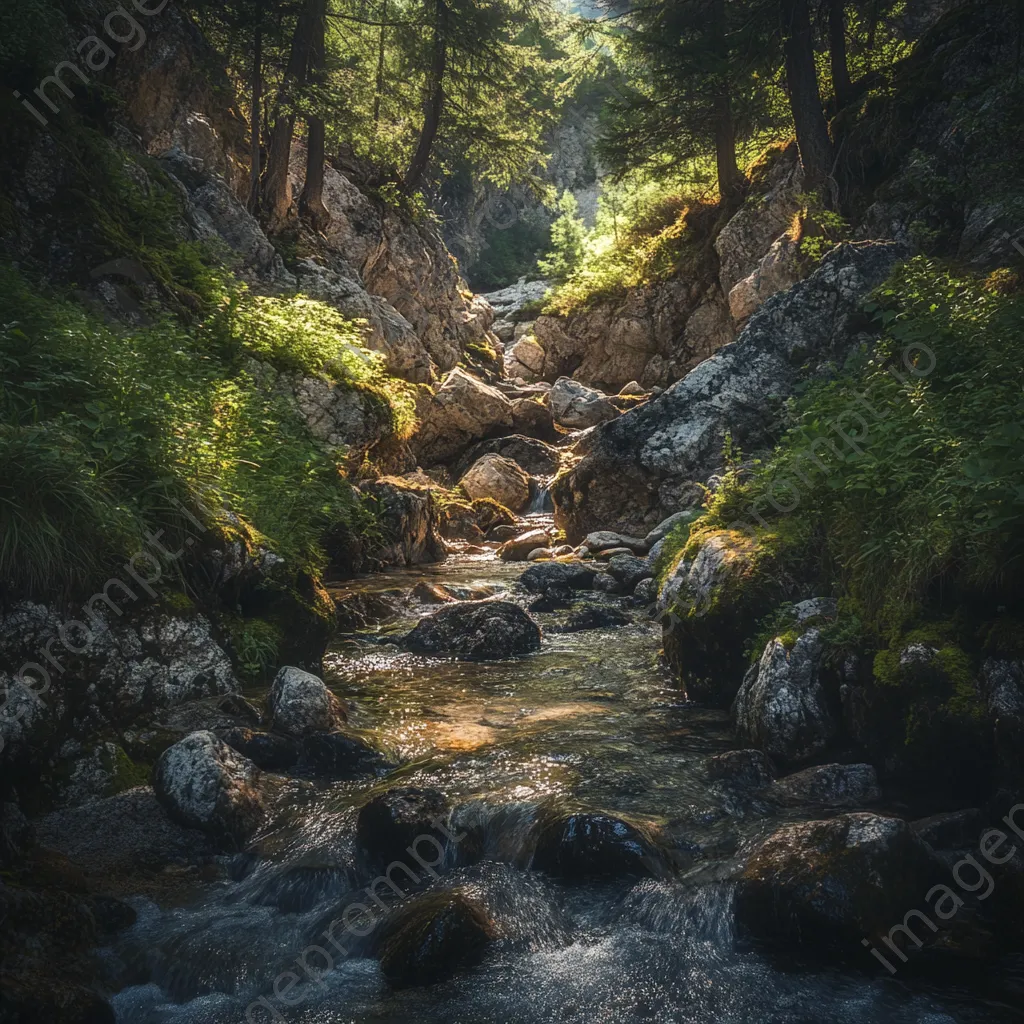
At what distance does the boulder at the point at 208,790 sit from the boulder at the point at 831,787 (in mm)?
3471

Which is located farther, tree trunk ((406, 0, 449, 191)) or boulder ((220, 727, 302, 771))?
tree trunk ((406, 0, 449, 191))

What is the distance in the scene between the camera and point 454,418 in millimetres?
21234

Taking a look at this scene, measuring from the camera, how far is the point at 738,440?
12297mm

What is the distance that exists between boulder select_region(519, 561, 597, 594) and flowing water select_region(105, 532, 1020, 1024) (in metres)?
4.95

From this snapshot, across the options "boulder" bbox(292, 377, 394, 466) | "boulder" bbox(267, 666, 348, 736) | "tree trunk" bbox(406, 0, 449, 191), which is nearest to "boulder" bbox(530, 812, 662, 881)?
"boulder" bbox(267, 666, 348, 736)

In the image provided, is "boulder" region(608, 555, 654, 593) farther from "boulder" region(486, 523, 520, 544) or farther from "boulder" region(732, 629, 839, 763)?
"boulder" region(732, 629, 839, 763)

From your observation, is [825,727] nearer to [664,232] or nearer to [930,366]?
[930,366]

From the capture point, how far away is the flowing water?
3604 millimetres

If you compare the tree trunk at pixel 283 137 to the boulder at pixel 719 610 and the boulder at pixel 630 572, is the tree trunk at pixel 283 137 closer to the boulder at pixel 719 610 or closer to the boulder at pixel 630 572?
the boulder at pixel 630 572

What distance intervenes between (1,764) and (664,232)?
88.2ft

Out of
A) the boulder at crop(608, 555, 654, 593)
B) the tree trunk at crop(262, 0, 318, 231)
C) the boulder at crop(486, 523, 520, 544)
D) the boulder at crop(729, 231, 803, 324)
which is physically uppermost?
the tree trunk at crop(262, 0, 318, 231)

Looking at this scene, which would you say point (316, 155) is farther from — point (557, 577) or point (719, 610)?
point (719, 610)

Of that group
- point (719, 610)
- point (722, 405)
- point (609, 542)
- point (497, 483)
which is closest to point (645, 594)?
point (609, 542)

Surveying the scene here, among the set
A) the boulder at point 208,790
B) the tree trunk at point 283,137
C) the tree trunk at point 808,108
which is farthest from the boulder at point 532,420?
the boulder at point 208,790
